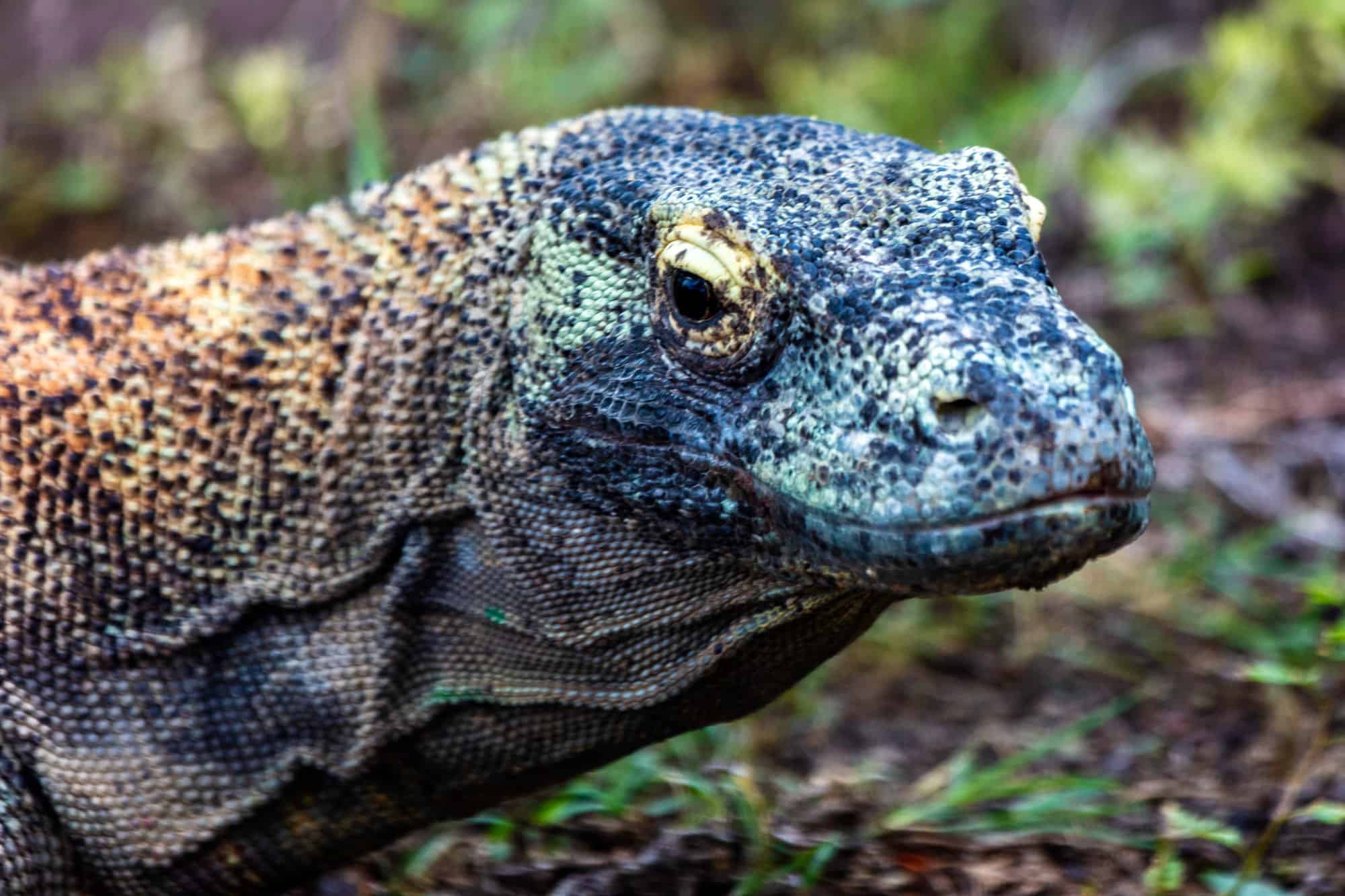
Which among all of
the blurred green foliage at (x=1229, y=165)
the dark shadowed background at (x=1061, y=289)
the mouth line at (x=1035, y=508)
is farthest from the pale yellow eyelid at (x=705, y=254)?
the blurred green foliage at (x=1229, y=165)

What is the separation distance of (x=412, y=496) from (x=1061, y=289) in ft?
19.0

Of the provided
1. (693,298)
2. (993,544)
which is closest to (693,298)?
(693,298)

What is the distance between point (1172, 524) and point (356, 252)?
13.3ft

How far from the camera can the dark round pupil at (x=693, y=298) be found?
2.75 m

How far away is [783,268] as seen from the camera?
2.66 meters

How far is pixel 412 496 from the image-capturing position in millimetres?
3184

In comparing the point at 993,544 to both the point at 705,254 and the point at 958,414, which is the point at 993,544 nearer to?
the point at 958,414

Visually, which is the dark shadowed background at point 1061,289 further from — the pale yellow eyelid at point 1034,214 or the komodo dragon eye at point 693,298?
the komodo dragon eye at point 693,298

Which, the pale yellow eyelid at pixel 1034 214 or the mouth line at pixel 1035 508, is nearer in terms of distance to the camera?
the mouth line at pixel 1035 508

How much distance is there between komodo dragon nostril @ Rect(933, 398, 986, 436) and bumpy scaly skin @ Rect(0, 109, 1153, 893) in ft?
1.20

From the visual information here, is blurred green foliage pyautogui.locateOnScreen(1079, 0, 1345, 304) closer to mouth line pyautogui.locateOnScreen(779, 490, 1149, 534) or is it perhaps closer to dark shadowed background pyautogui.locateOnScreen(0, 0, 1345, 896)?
dark shadowed background pyautogui.locateOnScreen(0, 0, 1345, 896)

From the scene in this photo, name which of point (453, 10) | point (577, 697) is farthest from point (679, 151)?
point (453, 10)

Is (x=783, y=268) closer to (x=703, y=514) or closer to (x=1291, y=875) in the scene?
(x=703, y=514)

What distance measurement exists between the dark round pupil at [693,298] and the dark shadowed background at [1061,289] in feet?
5.29
